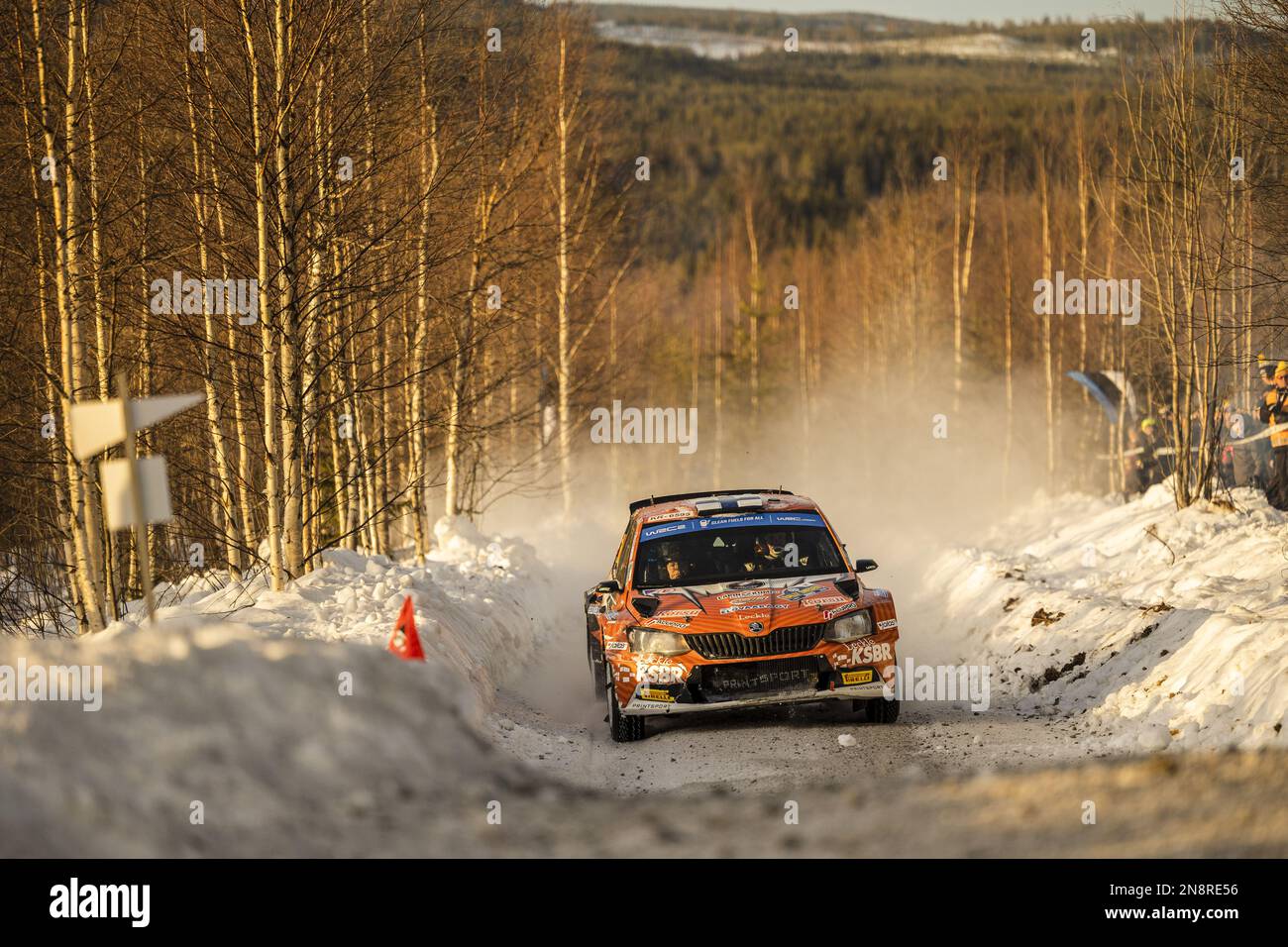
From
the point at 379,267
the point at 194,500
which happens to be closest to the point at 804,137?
the point at 194,500

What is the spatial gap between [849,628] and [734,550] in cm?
177

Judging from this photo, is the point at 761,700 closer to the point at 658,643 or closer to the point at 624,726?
the point at 658,643

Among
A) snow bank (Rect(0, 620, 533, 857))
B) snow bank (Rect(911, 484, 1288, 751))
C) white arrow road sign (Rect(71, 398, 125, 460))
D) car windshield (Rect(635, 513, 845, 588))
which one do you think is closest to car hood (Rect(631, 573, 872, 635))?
car windshield (Rect(635, 513, 845, 588))

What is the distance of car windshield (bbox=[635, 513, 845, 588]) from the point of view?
11.0 meters

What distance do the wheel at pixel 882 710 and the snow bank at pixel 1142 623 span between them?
1.34m

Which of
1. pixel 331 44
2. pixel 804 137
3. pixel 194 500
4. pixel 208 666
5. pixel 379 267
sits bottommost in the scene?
pixel 194 500

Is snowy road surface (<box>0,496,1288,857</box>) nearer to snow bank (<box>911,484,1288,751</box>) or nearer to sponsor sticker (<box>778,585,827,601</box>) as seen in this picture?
snow bank (<box>911,484,1288,751</box>)

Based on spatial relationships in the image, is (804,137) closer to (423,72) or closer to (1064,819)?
(423,72)

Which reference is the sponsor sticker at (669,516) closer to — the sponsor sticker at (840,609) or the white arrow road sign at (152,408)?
the sponsor sticker at (840,609)

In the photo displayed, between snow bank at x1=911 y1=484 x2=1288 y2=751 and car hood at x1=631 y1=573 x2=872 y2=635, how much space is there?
2.04 meters
